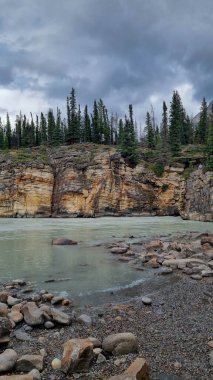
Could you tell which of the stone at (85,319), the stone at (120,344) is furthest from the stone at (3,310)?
the stone at (120,344)

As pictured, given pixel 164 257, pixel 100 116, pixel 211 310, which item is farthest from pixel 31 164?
pixel 211 310

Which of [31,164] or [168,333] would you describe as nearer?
[168,333]

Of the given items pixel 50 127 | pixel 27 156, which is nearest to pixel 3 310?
pixel 27 156

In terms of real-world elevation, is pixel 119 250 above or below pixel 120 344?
above

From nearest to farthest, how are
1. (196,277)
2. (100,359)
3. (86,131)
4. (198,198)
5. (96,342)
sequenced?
(100,359), (96,342), (196,277), (198,198), (86,131)

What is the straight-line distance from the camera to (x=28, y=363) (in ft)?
17.6

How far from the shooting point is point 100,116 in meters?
95.9

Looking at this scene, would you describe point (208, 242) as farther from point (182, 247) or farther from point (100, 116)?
point (100, 116)

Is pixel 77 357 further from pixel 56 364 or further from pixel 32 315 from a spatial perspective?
pixel 32 315

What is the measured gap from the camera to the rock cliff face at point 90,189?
192 feet

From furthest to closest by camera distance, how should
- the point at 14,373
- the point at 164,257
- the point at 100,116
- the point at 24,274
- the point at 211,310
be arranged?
the point at 100,116 < the point at 164,257 < the point at 24,274 < the point at 211,310 < the point at 14,373

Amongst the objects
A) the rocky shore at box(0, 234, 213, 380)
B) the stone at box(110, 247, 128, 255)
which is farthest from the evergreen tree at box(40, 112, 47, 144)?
the rocky shore at box(0, 234, 213, 380)

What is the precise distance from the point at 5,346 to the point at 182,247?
12974mm

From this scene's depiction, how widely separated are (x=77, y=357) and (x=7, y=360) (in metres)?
1.18
